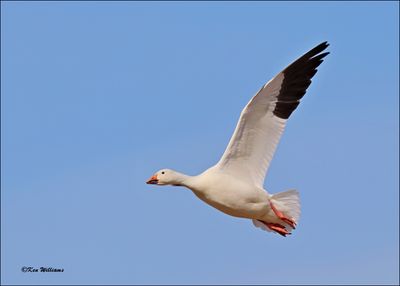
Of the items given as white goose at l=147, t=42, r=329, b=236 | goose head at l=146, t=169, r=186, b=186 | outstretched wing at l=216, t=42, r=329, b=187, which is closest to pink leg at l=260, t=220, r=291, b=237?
white goose at l=147, t=42, r=329, b=236

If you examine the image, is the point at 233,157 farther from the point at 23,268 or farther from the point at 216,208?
the point at 23,268

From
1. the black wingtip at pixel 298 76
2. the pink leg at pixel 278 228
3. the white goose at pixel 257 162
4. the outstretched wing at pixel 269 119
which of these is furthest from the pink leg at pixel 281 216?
the black wingtip at pixel 298 76

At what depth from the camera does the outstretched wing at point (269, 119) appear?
Answer: 17.0 meters

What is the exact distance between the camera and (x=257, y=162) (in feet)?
56.7

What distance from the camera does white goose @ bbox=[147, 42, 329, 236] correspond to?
16.8 metres

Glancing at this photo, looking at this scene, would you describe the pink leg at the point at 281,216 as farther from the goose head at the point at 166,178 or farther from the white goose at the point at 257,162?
the goose head at the point at 166,178

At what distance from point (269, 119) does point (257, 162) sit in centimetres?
68

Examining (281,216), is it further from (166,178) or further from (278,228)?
(166,178)

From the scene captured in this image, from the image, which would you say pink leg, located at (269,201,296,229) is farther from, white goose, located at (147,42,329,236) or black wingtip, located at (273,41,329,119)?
black wingtip, located at (273,41,329,119)

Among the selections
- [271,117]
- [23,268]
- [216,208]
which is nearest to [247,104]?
[271,117]

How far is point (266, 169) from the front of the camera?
1739 cm

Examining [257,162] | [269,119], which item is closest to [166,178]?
[257,162]

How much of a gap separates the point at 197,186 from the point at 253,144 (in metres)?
1.08

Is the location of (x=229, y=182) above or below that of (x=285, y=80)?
below
